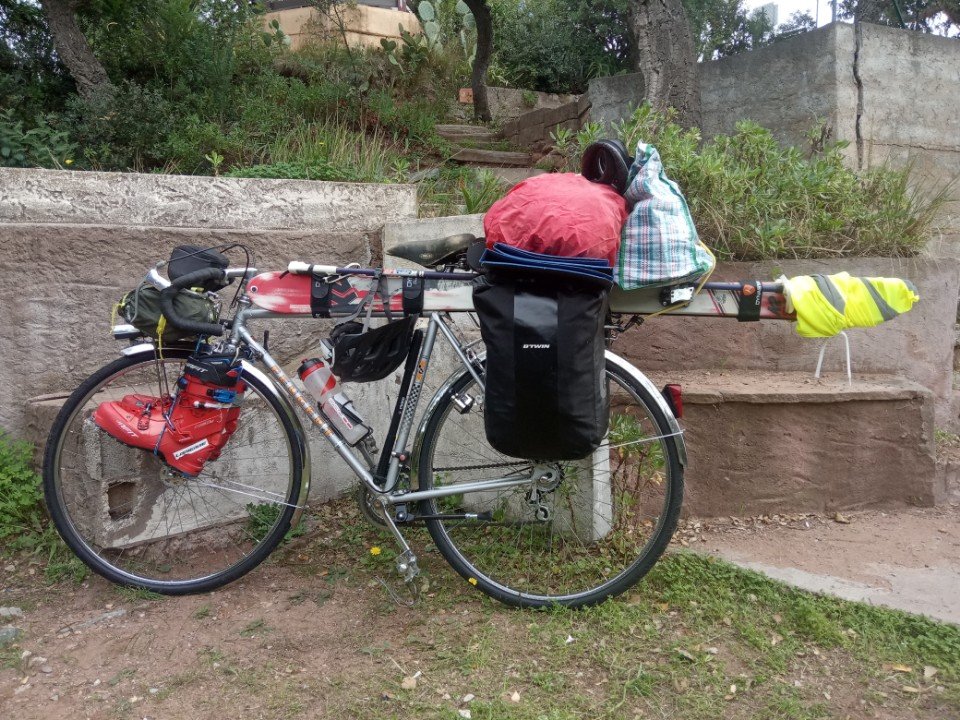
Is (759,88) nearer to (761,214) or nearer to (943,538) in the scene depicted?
(761,214)

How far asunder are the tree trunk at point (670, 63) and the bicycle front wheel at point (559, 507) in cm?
335

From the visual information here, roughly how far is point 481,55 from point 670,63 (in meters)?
3.24

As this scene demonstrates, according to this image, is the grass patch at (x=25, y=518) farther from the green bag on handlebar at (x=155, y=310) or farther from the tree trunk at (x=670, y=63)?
the tree trunk at (x=670, y=63)

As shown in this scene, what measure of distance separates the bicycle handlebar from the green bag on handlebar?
0.08ft

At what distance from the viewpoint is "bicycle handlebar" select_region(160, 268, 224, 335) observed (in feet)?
8.84

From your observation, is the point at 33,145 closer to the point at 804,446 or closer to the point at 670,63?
the point at 670,63

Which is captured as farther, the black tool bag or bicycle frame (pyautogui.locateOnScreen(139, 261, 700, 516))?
bicycle frame (pyautogui.locateOnScreen(139, 261, 700, 516))

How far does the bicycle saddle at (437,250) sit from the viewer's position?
2818mm

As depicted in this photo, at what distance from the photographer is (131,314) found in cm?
272

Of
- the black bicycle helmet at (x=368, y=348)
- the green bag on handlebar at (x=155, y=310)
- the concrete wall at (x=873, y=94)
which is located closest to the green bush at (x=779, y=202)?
the concrete wall at (x=873, y=94)

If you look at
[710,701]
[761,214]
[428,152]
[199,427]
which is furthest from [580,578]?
[428,152]

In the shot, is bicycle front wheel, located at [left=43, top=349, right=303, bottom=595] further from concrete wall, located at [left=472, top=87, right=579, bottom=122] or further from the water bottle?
concrete wall, located at [left=472, top=87, right=579, bottom=122]

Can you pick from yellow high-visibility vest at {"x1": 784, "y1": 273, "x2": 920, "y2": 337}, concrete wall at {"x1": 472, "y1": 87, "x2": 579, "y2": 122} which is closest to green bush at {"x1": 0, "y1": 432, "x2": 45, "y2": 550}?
yellow high-visibility vest at {"x1": 784, "y1": 273, "x2": 920, "y2": 337}

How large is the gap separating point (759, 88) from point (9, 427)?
535 centimetres
